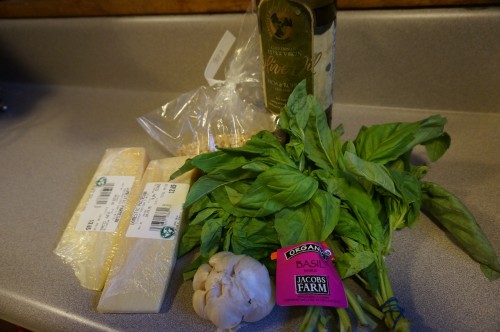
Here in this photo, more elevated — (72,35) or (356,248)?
(72,35)

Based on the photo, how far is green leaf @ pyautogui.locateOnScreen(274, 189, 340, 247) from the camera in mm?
432

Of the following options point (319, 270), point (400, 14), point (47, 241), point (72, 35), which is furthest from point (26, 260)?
point (400, 14)

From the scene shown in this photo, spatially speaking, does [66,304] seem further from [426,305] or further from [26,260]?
[426,305]

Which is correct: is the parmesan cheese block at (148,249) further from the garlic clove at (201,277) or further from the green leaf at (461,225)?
the green leaf at (461,225)

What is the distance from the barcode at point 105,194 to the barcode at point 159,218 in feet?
0.39

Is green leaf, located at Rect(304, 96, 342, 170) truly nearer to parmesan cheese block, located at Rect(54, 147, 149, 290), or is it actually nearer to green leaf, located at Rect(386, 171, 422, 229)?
green leaf, located at Rect(386, 171, 422, 229)

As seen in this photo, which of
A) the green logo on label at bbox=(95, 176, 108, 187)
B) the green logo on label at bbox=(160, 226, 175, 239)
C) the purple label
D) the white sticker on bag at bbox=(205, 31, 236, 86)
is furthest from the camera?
the white sticker on bag at bbox=(205, 31, 236, 86)

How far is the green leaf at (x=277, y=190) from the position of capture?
17.1 inches

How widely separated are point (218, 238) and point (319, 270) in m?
0.14

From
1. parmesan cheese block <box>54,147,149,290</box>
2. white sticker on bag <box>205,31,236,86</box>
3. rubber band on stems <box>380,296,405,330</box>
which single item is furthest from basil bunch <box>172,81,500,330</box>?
white sticker on bag <box>205,31,236,86</box>

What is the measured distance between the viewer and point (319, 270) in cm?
41

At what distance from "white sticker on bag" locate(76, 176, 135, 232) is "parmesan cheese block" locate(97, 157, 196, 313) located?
24 mm

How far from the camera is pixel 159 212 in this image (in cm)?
54

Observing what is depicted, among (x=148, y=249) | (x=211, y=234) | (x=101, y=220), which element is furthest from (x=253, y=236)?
(x=101, y=220)
